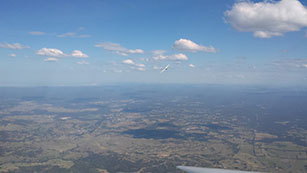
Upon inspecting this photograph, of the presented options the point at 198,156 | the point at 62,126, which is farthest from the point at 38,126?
the point at 198,156

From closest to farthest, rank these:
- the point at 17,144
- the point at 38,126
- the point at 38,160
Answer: the point at 38,160 → the point at 17,144 → the point at 38,126

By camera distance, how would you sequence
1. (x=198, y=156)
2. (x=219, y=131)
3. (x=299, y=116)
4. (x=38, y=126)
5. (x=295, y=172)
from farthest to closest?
(x=299, y=116) → (x=38, y=126) → (x=219, y=131) → (x=198, y=156) → (x=295, y=172)

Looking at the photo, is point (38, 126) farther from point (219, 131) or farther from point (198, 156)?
point (219, 131)

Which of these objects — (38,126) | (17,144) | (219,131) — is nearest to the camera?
(17,144)

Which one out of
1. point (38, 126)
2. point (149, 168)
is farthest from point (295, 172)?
point (38, 126)

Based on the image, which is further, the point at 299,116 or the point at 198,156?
the point at 299,116

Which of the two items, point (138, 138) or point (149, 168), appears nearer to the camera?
point (149, 168)

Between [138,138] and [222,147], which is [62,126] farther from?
[222,147]

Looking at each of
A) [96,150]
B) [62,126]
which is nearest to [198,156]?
[96,150]

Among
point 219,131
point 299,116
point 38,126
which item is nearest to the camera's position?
point 219,131
